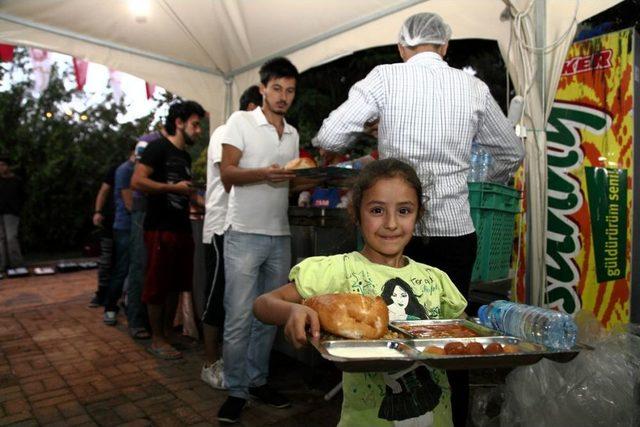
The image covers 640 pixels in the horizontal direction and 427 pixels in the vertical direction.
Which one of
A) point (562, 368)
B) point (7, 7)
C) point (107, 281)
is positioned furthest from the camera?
point (107, 281)

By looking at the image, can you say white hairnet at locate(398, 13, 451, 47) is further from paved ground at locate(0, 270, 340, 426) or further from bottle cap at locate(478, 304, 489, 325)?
paved ground at locate(0, 270, 340, 426)

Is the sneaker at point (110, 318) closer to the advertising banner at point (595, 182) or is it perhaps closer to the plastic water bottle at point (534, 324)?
the advertising banner at point (595, 182)

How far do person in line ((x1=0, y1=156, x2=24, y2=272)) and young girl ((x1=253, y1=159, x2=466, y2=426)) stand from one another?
10.1 meters

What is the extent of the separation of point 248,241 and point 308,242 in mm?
761

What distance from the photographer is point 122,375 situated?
388cm

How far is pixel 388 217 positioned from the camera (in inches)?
66.4

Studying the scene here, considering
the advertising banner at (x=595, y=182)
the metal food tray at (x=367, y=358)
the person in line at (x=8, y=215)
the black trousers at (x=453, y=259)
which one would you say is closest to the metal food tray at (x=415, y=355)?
the metal food tray at (x=367, y=358)

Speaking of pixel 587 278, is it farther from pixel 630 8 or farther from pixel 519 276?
pixel 630 8

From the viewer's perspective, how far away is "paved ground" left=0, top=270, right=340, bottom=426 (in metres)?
3.12

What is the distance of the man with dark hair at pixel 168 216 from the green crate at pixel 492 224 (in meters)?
2.60

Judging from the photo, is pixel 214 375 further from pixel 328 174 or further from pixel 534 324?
pixel 534 324

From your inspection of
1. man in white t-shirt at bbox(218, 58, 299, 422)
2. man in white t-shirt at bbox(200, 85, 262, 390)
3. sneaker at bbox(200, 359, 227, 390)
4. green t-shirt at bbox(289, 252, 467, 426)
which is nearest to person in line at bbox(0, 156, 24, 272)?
man in white t-shirt at bbox(200, 85, 262, 390)

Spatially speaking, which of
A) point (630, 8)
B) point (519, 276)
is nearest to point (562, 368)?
point (519, 276)

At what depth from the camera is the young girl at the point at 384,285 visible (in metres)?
1.50
